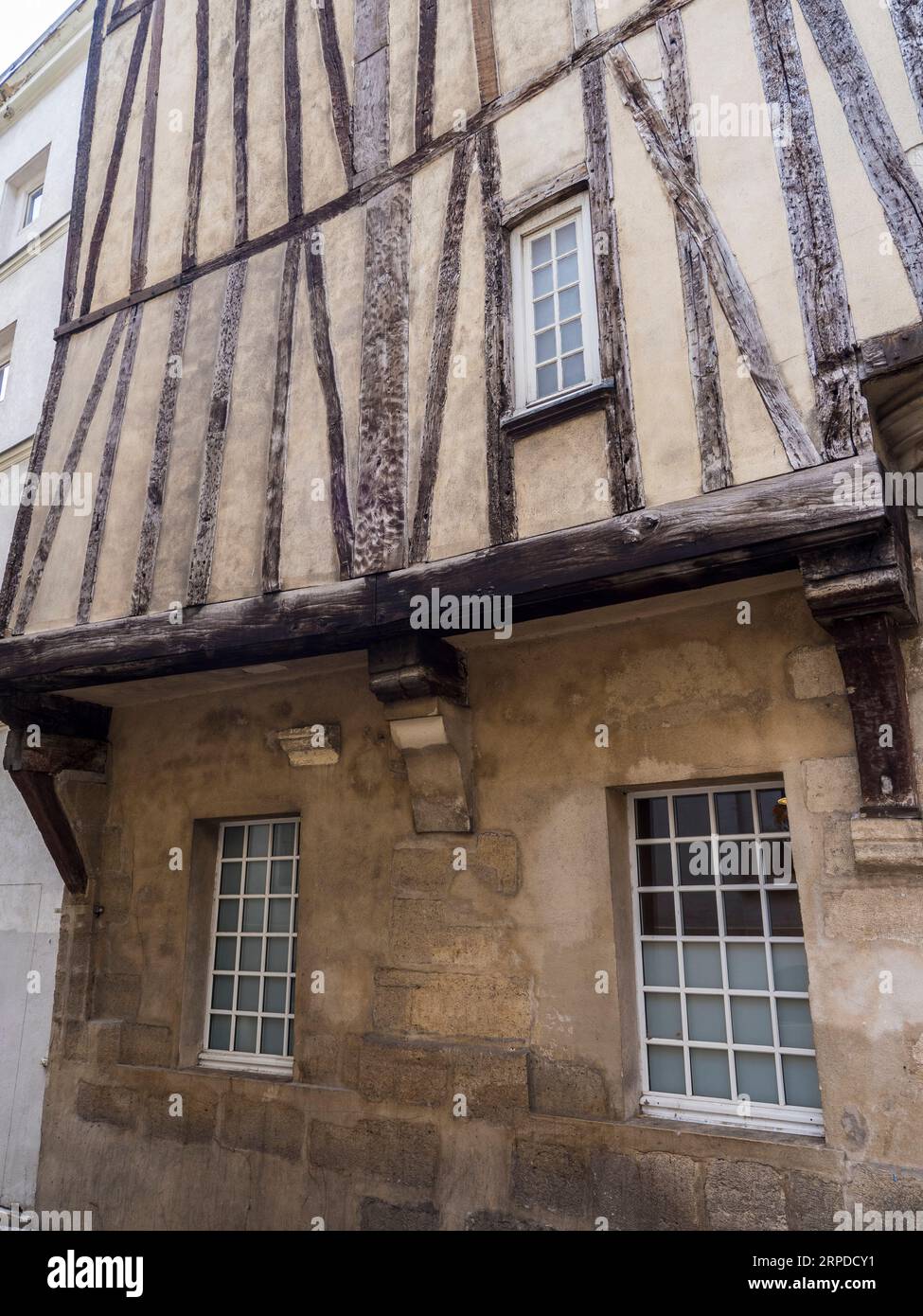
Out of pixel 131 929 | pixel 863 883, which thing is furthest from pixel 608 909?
pixel 131 929

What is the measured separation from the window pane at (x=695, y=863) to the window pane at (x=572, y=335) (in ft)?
7.99

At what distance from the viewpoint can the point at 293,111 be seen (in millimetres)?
5781

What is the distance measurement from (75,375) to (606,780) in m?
4.58

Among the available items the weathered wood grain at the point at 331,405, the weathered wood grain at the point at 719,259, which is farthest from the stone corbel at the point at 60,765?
the weathered wood grain at the point at 719,259

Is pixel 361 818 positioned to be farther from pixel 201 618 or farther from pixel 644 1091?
pixel 644 1091

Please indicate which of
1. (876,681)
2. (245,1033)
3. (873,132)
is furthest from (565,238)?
(245,1033)

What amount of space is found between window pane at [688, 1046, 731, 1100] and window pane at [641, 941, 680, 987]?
0.30 metres

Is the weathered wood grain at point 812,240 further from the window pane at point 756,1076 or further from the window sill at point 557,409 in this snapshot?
the window pane at point 756,1076

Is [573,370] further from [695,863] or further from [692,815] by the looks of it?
[695,863]

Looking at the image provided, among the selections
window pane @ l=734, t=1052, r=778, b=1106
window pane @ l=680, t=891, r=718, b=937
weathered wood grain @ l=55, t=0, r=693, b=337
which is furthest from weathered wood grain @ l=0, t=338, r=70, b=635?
window pane @ l=734, t=1052, r=778, b=1106

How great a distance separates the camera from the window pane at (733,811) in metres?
4.20

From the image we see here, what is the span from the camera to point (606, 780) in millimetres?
4410

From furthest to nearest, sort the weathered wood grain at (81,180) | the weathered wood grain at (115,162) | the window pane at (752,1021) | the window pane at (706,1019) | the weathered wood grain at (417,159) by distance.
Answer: the weathered wood grain at (81,180)
the weathered wood grain at (115,162)
the weathered wood grain at (417,159)
the window pane at (706,1019)
the window pane at (752,1021)

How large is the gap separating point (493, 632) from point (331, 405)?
5.07ft
